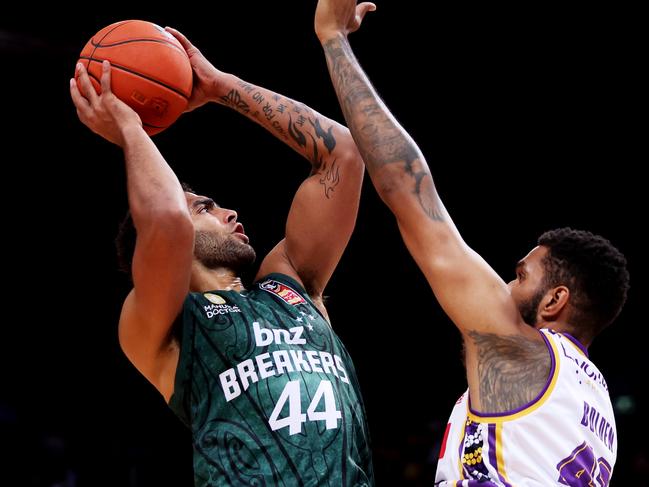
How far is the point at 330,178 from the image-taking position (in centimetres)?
322

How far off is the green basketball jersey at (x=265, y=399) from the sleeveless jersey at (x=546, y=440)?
18.3 inches

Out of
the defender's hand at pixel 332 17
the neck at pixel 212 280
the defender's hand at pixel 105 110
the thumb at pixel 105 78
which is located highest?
the defender's hand at pixel 332 17

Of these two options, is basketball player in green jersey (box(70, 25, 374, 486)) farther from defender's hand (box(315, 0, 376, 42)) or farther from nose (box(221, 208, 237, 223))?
defender's hand (box(315, 0, 376, 42))

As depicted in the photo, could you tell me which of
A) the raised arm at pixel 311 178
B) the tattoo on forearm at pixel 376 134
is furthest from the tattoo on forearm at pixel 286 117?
the tattoo on forearm at pixel 376 134

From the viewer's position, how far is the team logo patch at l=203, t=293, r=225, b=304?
9.45ft

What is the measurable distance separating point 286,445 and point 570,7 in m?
4.99

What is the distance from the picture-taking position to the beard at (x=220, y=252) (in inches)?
122

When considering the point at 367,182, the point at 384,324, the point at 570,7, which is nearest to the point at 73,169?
the point at 367,182

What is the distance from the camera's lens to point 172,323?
9.05 feet

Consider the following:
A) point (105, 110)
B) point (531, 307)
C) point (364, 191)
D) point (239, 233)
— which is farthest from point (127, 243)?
point (364, 191)

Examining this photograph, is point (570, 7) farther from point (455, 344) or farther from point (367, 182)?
point (455, 344)

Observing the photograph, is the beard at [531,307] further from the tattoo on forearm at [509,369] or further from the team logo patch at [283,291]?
the team logo patch at [283,291]

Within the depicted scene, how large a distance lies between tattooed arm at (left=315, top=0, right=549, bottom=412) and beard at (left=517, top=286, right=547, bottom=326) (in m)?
0.05

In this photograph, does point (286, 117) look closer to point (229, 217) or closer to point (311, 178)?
point (311, 178)
